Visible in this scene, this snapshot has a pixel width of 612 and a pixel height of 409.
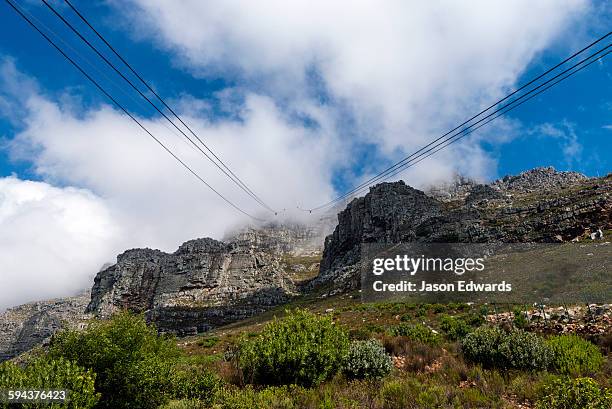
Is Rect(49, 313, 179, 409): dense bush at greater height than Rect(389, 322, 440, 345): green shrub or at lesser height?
lesser

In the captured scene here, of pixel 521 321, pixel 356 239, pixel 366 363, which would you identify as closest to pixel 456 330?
pixel 521 321

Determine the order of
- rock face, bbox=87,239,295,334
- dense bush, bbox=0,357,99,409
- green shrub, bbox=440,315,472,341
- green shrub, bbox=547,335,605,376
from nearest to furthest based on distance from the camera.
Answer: dense bush, bbox=0,357,99,409, green shrub, bbox=547,335,605,376, green shrub, bbox=440,315,472,341, rock face, bbox=87,239,295,334

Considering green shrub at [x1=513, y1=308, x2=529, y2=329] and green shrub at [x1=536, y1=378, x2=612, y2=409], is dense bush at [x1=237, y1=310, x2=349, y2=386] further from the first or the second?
green shrub at [x1=513, y1=308, x2=529, y2=329]

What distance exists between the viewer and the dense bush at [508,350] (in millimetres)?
15038

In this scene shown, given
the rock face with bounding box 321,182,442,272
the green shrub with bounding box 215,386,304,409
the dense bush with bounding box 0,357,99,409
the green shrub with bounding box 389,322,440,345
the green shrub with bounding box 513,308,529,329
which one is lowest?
the green shrub with bounding box 215,386,304,409

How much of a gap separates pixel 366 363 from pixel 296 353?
3067 millimetres

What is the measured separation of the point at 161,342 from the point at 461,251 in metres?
69.8

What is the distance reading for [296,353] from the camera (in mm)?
15469

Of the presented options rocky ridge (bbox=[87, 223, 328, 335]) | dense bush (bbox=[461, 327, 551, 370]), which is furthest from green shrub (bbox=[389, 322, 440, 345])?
rocky ridge (bbox=[87, 223, 328, 335])

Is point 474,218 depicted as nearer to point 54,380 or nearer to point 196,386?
point 196,386

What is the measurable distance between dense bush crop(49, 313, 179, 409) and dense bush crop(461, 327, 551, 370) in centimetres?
1338

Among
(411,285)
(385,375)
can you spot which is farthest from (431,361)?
(411,285)

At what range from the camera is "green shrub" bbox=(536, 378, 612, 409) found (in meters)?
9.47

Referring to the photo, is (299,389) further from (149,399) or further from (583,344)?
(583,344)
